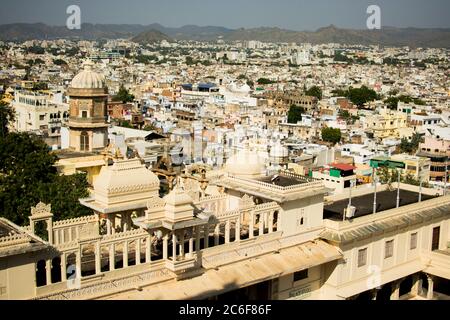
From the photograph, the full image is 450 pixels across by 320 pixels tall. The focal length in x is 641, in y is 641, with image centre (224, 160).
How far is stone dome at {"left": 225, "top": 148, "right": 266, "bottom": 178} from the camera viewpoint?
1499 centimetres

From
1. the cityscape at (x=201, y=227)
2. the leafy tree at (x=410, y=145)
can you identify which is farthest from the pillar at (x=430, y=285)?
the leafy tree at (x=410, y=145)

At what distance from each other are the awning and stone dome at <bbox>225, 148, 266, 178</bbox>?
2152 mm

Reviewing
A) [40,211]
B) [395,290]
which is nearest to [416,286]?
[395,290]

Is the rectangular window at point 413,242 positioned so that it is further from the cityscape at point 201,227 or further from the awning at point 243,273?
the awning at point 243,273

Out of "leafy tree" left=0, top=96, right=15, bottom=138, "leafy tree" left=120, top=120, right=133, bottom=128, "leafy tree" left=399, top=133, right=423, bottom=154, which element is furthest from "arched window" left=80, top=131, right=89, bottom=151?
"leafy tree" left=399, top=133, right=423, bottom=154

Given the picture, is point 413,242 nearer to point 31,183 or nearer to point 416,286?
point 416,286

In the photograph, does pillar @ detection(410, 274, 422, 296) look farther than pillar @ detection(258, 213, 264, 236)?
Yes

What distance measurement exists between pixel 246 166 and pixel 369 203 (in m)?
3.68

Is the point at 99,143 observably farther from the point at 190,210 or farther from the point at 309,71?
the point at 309,71

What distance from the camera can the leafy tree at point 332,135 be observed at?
43938 millimetres

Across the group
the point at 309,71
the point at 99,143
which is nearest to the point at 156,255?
the point at 99,143

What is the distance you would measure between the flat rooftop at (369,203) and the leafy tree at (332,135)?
25.9 m

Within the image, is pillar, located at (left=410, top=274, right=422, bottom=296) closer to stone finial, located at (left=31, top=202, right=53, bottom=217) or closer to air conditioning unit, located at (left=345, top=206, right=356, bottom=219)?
air conditioning unit, located at (left=345, top=206, right=356, bottom=219)

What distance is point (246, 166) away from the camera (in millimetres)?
14984
